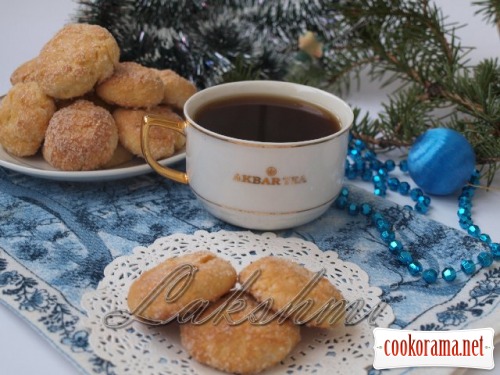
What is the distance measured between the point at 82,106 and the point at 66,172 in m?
0.12

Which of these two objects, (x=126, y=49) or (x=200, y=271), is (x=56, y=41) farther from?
(x=200, y=271)

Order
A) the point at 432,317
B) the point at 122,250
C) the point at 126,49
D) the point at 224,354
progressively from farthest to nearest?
1. the point at 126,49
2. the point at 122,250
3. the point at 432,317
4. the point at 224,354

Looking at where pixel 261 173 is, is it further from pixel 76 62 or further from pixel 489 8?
pixel 489 8

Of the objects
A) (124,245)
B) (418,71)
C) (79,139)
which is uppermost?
(418,71)

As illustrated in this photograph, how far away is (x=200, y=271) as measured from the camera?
83cm

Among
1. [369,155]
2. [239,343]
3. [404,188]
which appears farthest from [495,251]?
[239,343]

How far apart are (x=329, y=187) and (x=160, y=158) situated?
31cm

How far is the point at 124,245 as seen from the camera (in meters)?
1.02

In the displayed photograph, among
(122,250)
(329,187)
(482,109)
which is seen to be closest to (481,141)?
(482,109)

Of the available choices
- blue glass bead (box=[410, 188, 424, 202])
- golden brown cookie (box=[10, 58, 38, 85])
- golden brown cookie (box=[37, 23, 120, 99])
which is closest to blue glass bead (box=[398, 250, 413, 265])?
blue glass bead (box=[410, 188, 424, 202])

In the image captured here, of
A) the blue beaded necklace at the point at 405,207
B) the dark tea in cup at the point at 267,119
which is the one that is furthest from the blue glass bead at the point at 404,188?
the dark tea in cup at the point at 267,119

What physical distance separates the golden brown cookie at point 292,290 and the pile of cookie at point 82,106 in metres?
0.41

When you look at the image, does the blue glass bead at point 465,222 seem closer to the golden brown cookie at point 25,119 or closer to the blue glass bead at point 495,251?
the blue glass bead at point 495,251

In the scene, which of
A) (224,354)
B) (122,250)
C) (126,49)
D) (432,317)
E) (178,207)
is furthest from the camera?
(126,49)
